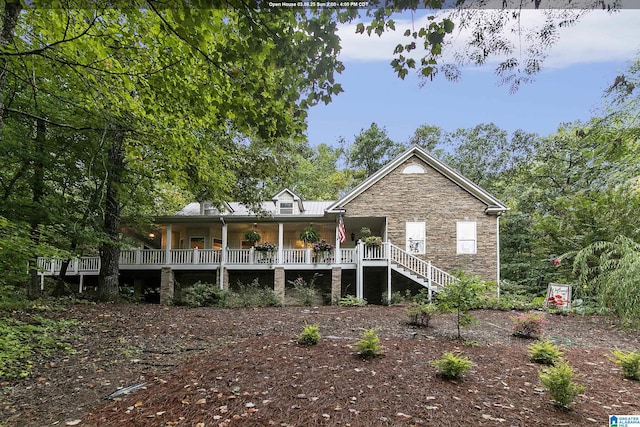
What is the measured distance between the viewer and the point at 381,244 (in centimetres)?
1442

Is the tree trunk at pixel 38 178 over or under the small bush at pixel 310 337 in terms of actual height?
over

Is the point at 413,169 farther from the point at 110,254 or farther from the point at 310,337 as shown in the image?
the point at 110,254

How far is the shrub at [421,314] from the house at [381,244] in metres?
5.83

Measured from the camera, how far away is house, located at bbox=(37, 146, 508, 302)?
1476cm

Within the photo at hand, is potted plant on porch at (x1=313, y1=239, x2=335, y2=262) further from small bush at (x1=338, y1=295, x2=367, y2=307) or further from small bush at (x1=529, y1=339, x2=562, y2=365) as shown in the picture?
small bush at (x1=529, y1=339, x2=562, y2=365)

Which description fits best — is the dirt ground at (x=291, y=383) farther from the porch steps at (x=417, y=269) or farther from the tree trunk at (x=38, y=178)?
the porch steps at (x=417, y=269)

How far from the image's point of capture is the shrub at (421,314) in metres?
7.73

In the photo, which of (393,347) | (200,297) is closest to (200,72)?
(393,347)

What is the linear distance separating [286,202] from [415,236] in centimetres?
585

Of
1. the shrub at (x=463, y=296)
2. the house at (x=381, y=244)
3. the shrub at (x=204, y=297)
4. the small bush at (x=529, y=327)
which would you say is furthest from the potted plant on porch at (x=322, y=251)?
the shrub at (x=463, y=296)

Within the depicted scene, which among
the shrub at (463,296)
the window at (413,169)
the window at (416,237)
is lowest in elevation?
the shrub at (463,296)

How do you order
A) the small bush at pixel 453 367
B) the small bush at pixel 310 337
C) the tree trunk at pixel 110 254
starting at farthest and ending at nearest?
the tree trunk at pixel 110 254, the small bush at pixel 310 337, the small bush at pixel 453 367

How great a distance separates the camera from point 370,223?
56.1 ft

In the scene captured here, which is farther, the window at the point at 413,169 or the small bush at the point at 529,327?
the window at the point at 413,169
